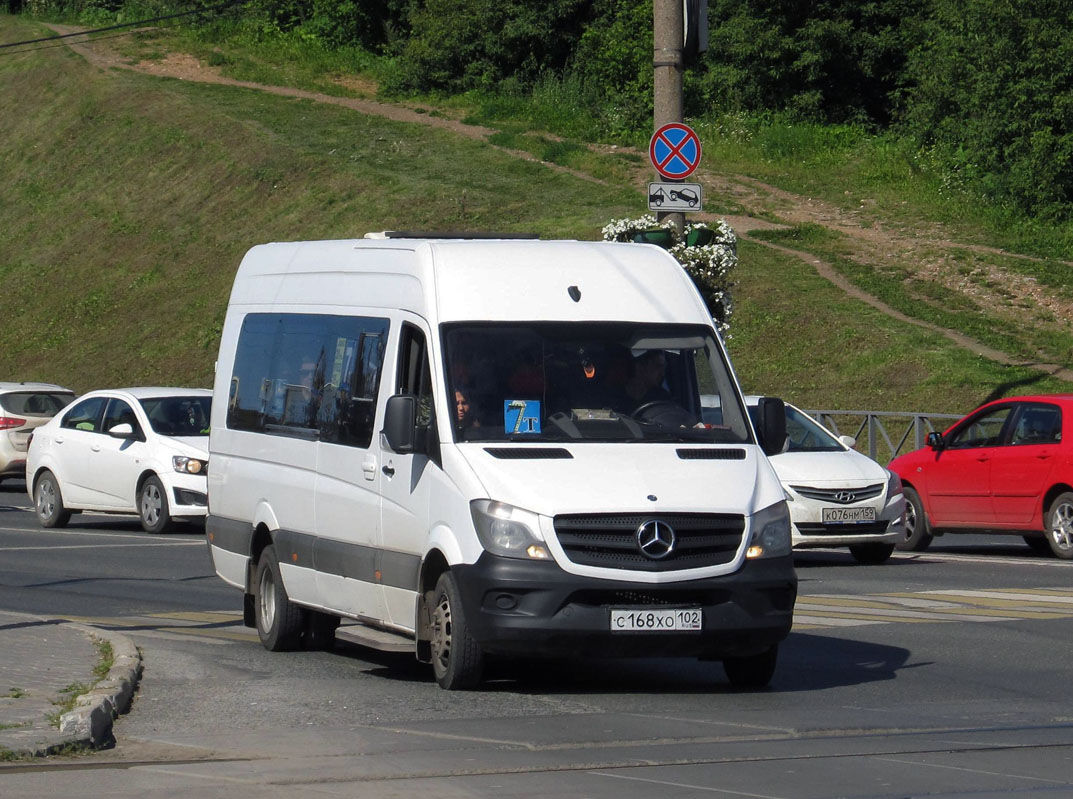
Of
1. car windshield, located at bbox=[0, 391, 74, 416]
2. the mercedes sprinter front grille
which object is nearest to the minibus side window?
the mercedes sprinter front grille

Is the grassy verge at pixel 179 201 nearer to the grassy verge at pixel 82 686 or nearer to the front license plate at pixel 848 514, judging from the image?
the front license plate at pixel 848 514

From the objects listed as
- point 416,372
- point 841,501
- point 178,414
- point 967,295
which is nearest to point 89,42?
point 967,295

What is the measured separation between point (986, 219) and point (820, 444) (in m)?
25.8

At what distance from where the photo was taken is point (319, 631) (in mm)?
11398

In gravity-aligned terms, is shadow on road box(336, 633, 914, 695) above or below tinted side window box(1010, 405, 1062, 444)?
below

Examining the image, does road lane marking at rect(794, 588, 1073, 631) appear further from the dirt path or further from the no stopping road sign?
the dirt path

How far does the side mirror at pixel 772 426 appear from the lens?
9859mm

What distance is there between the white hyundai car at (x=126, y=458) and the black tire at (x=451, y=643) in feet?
36.3

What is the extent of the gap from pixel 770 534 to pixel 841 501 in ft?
27.1

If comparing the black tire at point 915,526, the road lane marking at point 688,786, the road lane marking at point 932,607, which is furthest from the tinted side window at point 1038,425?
the road lane marking at point 688,786

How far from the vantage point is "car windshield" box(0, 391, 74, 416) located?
89.0 feet

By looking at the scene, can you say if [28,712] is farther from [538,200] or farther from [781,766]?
[538,200]

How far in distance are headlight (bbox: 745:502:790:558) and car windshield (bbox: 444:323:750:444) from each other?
556 mm

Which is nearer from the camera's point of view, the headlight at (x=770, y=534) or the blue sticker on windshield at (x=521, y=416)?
the headlight at (x=770, y=534)
